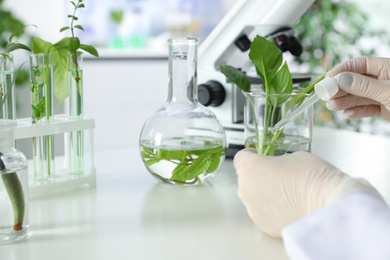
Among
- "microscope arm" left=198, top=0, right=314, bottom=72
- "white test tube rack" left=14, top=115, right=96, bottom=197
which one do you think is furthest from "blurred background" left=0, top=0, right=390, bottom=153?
"white test tube rack" left=14, top=115, right=96, bottom=197

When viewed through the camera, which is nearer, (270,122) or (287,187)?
(287,187)

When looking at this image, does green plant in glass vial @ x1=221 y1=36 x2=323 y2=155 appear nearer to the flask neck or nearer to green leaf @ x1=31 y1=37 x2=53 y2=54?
the flask neck

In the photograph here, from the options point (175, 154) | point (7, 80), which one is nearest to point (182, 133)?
point (175, 154)

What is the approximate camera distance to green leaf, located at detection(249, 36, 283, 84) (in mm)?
1256

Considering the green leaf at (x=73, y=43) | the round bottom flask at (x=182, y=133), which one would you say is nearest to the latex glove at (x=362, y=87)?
the round bottom flask at (x=182, y=133)

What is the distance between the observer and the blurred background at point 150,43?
4.16 meters

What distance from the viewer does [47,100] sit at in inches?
52.4

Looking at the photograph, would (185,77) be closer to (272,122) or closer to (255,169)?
(272,122)

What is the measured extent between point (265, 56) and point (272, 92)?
0.09m

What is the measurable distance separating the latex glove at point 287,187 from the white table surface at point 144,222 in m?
0.05

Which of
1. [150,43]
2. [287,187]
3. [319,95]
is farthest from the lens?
[150,43]

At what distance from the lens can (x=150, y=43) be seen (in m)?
4.31

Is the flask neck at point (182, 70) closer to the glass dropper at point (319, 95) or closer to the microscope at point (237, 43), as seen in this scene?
the glass dropper at point (319, 95)

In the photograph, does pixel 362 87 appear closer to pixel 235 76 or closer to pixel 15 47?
pixel 235 76
